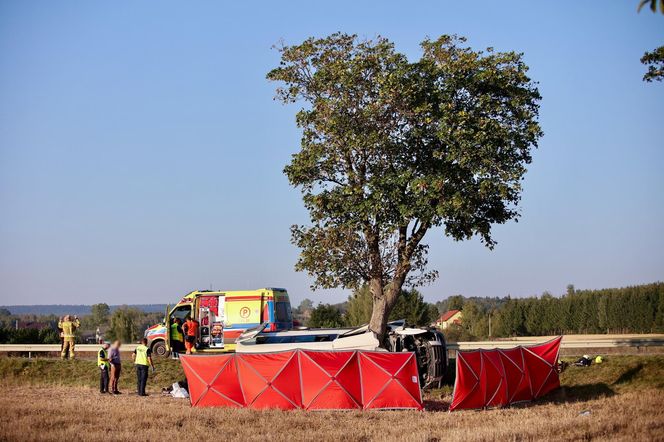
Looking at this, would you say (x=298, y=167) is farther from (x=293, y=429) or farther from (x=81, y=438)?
(x=81, y=438)

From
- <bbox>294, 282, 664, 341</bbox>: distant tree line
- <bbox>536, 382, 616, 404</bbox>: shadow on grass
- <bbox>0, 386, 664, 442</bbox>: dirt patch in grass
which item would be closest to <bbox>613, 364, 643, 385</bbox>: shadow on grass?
<bbox>536, 382, 616, 404</bbox>: shadow on grass

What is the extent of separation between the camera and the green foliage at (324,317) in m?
52.8

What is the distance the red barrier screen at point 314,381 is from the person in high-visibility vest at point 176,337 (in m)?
8.79

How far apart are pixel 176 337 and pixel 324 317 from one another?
21055 mm

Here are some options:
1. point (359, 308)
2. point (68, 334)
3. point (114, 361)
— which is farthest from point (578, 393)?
point (359, 308)

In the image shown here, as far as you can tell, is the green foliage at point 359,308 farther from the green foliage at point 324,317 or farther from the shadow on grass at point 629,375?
the shadow on grass at point 629,375

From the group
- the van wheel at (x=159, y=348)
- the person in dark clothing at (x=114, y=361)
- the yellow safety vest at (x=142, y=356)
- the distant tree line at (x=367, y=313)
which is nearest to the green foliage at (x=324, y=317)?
the distant tree line at (x=367, y=313)

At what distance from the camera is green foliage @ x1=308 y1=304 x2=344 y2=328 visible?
2079 inches

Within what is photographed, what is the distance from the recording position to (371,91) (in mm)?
30125

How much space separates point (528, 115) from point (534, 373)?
938 centimetres

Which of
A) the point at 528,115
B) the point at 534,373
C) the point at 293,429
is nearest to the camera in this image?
the point at 293,429

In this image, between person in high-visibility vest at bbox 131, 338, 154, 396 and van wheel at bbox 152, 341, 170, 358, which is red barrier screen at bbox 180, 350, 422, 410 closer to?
person in high-visibility vest at bbox 131, 338, 154, 396

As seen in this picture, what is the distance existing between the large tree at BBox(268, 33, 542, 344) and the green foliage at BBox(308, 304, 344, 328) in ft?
71.3

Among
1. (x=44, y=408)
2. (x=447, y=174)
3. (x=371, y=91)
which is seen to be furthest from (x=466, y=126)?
(x=44, y=408)
